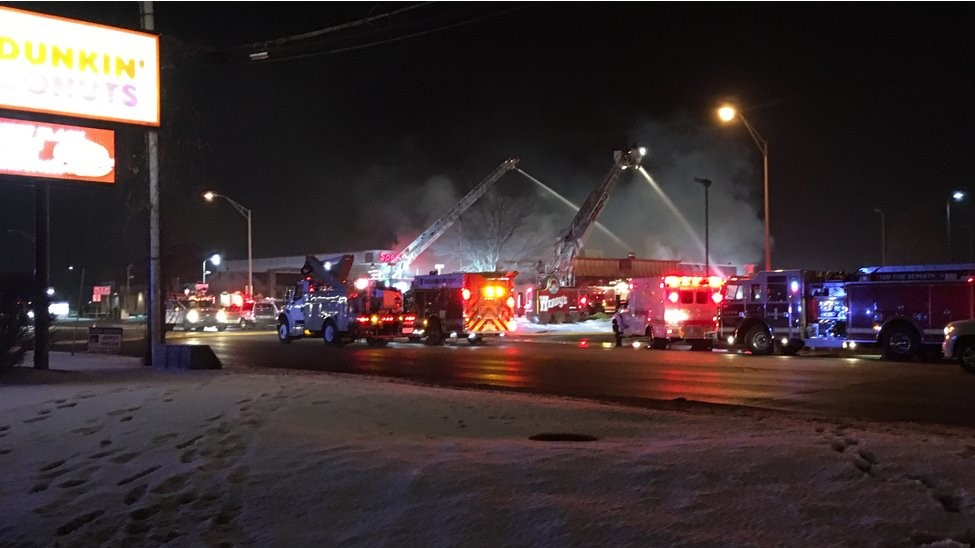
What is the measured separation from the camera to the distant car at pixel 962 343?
59.0 ft

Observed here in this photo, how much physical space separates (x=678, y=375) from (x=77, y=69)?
13679 millimetres

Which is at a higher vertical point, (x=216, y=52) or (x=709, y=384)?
(x=216, y=52)

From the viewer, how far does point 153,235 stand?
1738 cm

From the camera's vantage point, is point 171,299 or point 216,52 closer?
point 216,52

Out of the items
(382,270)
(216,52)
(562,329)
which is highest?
(216,52)

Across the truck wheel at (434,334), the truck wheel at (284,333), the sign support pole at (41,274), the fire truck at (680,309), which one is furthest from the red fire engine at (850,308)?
the sign support pole at (41,274)

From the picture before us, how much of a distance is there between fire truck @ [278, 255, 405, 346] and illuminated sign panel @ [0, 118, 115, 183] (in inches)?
475

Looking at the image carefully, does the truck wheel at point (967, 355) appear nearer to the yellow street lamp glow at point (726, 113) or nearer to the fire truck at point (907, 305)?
the fire truck at point (907, 305)

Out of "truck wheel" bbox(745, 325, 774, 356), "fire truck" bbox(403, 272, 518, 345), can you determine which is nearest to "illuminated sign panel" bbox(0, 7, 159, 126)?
"fire truck" bbox(403, 272, 518, 345)

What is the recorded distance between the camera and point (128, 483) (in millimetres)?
6719

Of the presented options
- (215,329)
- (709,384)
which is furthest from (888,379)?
(215,329)

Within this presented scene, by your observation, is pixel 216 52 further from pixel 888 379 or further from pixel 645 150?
pixel 645 150

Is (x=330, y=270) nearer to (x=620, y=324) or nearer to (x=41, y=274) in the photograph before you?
(x=620, y=324)

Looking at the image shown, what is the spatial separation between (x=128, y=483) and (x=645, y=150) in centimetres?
4098
